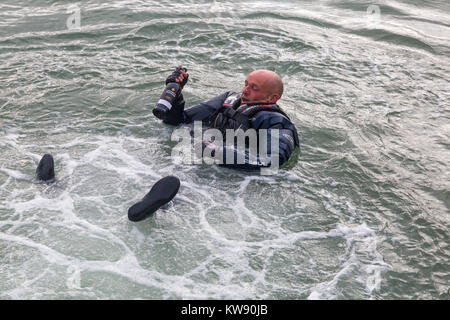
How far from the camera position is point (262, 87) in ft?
18.7

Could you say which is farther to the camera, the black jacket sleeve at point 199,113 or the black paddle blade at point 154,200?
the black jacket sleeve at point 199,113

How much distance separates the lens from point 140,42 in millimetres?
8836

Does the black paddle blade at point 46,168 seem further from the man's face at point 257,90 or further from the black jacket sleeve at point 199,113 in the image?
the man's face at point 257,90

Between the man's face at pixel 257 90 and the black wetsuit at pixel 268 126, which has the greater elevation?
the man's face at pixel 257 90

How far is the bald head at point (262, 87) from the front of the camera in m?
5.69

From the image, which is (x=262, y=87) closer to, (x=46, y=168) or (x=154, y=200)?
(x=154, y=200)

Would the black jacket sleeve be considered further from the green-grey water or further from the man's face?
the man's face

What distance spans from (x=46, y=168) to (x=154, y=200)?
52.5 inches

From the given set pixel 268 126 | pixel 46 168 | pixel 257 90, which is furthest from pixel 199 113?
pixel 46 168

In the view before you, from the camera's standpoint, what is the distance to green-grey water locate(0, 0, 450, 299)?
414 cm

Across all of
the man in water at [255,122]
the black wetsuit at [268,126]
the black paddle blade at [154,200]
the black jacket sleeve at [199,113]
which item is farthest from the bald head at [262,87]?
the black paddle blade at [154,200]

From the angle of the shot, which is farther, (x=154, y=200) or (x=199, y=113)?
(x=199, y=113)

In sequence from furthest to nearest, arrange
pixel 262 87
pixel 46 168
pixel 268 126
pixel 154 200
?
1. pixel 262 87
2. pixel 268 126
3. pixel 46 168
4. pixel 154 200

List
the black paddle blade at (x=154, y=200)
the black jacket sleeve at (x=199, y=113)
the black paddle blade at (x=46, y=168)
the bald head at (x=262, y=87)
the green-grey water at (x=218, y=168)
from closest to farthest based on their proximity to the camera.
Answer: the green-grey water at (x=218, y=168), the black paddle blade at (x=154, y=200), the black paddle blade at (x=46, y=168), the bald head at (x=262, y=87), the black jacket sleeve at (x=199, y=113)
